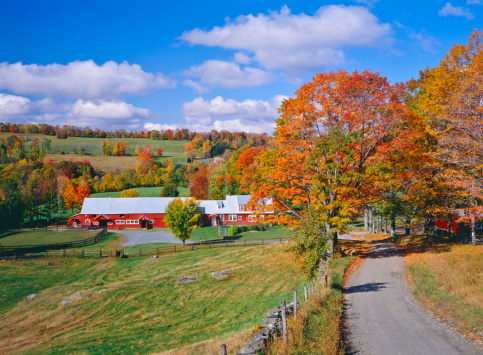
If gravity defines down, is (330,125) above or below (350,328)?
above

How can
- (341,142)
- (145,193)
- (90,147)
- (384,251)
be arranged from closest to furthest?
(341,142) < (384,251) < (145,193) < (90,147)

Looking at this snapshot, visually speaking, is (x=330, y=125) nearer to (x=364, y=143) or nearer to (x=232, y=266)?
(x=364, y=143)

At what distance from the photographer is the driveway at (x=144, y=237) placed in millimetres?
55847

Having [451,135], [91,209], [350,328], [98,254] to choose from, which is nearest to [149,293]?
[350,328]

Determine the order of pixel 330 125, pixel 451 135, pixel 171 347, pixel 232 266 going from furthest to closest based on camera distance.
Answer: pixel 232 266, pixel 451 135, pixel 330 125, pixel 171 347

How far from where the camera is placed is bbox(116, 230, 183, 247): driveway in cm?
5585

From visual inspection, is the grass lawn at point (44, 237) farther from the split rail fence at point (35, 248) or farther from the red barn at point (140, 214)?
the split rail fence at point (35, 248)

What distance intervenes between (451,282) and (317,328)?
1025 centimetres

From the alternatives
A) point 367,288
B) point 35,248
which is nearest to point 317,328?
point 367,288

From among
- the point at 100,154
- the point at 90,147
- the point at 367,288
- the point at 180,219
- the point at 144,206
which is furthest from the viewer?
the point at 90,147

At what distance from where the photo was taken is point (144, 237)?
197 feet

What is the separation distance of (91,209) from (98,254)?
97.5ft

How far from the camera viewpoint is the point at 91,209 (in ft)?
234

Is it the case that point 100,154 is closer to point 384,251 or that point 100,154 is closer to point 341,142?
point 384,251
